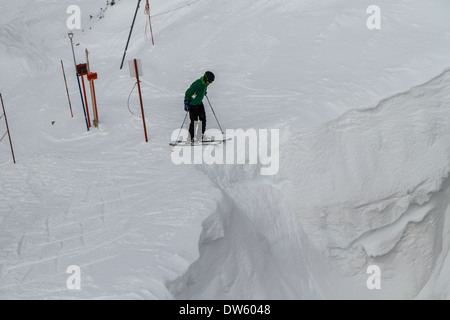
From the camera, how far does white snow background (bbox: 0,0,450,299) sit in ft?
22.3

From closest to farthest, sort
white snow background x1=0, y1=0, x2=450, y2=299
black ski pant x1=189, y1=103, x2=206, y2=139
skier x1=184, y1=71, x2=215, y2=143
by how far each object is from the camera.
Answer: white snow background x1=0, y1=0, x2=450, y2=299
skier x1=184, y1=71, x2=215, y2=143
black ski pant x1=189, y1=103, x2=206, y2=139

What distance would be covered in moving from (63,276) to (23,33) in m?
11.6

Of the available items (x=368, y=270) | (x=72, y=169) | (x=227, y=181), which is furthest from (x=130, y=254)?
(x=368, y=270)

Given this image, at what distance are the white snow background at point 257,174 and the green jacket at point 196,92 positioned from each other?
1.04m

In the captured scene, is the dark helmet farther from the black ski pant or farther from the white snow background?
the white snow background

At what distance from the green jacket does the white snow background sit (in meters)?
1.04

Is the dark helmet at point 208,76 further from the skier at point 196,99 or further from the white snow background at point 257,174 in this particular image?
the white snow background at point 257,174

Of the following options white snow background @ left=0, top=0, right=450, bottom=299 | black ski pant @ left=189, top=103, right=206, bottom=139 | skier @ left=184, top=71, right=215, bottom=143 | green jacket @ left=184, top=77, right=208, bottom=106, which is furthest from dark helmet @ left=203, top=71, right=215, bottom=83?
white snow background @ left=0, top=0, right=450, bottom=299

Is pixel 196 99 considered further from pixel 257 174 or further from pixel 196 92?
pixel 257 174

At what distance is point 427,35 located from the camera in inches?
458

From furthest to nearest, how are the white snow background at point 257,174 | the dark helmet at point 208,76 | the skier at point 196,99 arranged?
the skier at point 196,99, the dark helmet at point 208,76, the white snow background at point 257,174

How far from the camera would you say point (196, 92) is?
9.09 metres

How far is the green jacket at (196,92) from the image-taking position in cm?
906

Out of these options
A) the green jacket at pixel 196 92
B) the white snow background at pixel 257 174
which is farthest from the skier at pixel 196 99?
the white snow background at pixel 257 174
